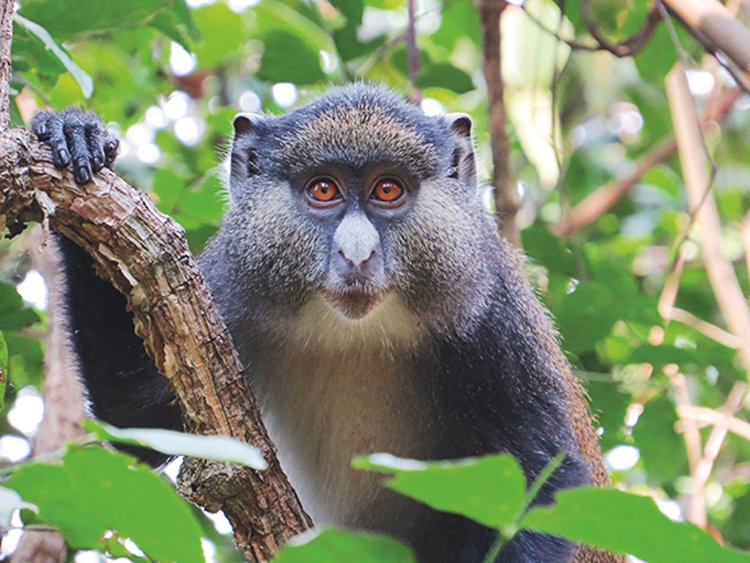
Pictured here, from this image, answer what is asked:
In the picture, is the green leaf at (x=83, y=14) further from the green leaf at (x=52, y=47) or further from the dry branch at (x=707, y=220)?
the dry branch at (x=707, y=220)

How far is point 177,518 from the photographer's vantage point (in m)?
1.56

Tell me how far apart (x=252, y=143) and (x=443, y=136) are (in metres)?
0.82

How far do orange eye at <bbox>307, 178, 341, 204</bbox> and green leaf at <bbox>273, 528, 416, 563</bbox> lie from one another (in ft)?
9.10

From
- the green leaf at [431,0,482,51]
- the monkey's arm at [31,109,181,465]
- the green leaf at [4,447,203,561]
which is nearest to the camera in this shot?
the green leaf at [4,447,203,561]

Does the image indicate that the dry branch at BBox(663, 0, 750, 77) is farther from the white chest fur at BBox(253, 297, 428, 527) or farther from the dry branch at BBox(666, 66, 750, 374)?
the dry branch at BBox(666, 66, 750, 374)

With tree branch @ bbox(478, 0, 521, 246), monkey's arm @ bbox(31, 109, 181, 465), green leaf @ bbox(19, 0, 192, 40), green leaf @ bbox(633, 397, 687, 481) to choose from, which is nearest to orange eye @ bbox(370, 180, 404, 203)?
monkey's arm @ bbox(31, 109, 181, 465)

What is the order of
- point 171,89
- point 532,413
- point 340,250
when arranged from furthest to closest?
point 171,89 < point 532,413 < point 340,250

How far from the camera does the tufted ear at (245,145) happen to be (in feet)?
14.8

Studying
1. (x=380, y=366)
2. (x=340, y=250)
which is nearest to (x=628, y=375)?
(x=380, y=366)

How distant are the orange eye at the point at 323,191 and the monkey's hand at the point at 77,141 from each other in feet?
3.37

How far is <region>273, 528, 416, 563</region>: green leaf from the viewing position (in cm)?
149

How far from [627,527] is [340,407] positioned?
3182 millimetres

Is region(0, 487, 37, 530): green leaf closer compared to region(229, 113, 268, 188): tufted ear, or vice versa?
region(0, 487, 37, 530): green leaf

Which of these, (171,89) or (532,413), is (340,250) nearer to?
(532,413)
